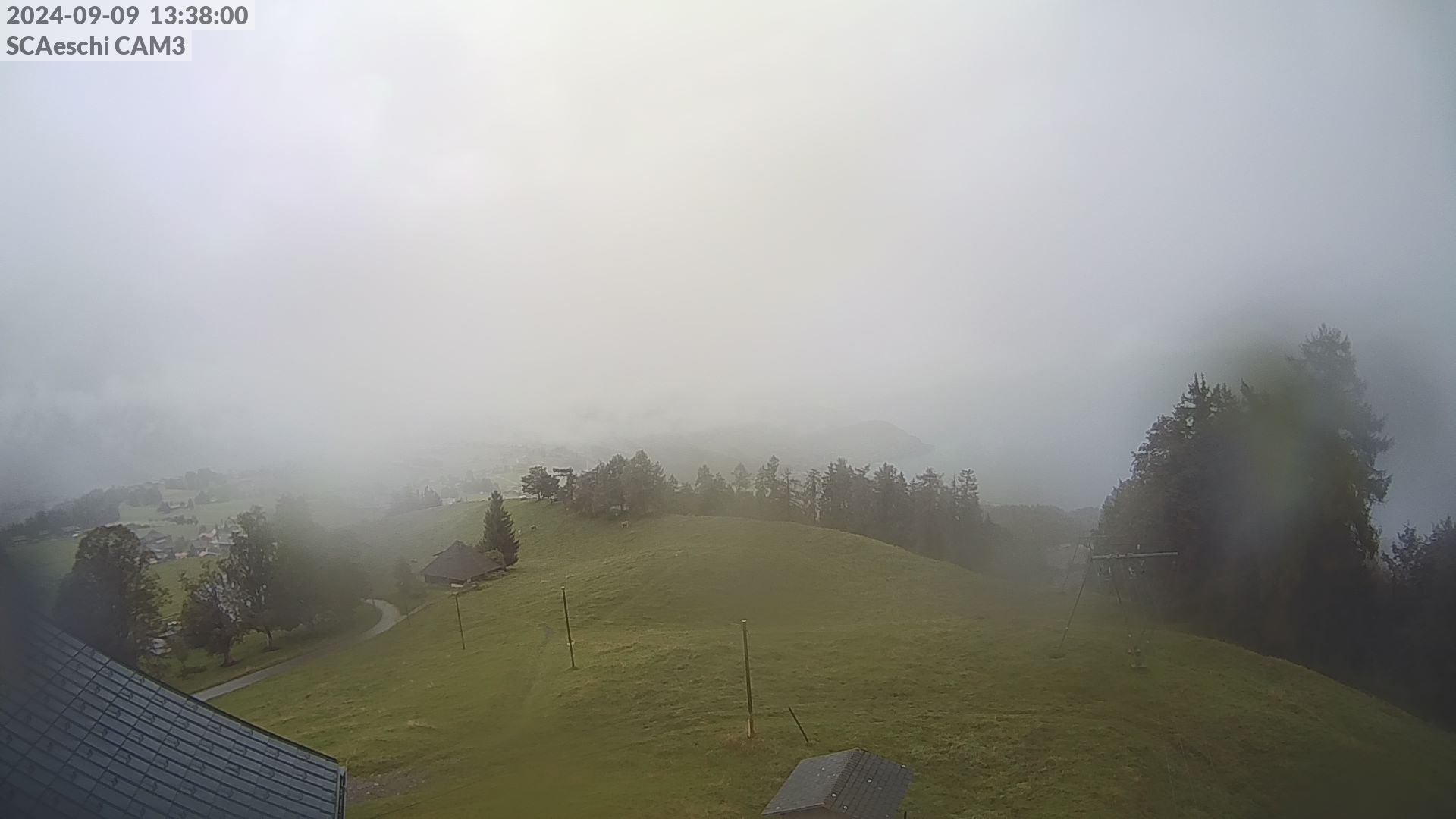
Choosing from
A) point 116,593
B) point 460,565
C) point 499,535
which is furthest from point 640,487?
point 116,593

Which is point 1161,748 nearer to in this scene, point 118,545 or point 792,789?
point 792,789

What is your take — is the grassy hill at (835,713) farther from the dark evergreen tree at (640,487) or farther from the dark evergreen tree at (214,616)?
the dark evergreen tree at (640,487)

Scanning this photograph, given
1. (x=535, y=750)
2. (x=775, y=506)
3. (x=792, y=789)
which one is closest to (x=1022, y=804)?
(x=792, y=789)

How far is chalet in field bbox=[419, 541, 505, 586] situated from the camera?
5673cm

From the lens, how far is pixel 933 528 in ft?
217

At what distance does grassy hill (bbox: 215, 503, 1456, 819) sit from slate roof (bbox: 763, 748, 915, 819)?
4.29 metres

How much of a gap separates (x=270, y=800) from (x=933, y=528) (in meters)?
61.5

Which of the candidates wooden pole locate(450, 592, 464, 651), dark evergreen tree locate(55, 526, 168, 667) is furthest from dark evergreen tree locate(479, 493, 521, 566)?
dark evergreen tree locate(55, 526, 168, 667)

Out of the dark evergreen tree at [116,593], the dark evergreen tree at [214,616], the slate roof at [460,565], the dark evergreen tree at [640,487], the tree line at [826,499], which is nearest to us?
the dark evergreen tree at [116,593]

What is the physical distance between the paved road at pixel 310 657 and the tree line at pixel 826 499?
22718 millimetres

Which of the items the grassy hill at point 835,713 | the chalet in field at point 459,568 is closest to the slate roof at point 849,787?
the grassy hill at point 835,713

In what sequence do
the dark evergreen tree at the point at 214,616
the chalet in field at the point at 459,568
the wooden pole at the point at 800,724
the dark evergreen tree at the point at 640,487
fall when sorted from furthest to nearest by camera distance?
the dark evergreen tree at the point at 640,487 < the chalet in field at the point at 459,568 < the dark evergreen tree at the point at 214,616 < the wooden pole at the point at 800,724

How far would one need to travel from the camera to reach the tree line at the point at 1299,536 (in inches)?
1387

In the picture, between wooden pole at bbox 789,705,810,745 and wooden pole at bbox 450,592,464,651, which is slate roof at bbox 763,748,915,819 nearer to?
wooden pole at bbox 789,705,810,745
